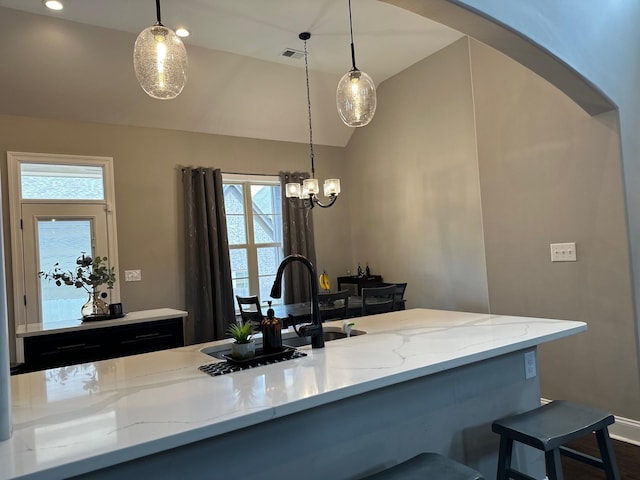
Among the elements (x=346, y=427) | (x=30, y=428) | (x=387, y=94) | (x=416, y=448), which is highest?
(x=387, y=94)

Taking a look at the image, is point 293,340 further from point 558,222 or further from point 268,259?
point 268,259

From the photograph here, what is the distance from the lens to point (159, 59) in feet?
6.84

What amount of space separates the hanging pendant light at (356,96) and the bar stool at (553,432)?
1.81 metres

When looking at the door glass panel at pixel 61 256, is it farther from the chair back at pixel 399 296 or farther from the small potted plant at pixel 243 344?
the small potted plant at pixel 243 344

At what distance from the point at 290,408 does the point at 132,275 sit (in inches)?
157

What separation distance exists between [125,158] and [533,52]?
160 inches

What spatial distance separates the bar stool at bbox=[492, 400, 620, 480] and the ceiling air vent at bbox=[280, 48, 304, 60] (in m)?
4.08

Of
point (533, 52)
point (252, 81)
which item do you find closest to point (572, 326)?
point (533, 52)

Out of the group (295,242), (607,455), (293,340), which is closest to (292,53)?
(295,242)

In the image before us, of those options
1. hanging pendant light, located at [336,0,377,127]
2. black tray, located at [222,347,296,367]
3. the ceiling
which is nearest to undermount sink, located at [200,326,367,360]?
black tray, located at [222,347,296,367]

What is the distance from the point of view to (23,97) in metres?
4.11

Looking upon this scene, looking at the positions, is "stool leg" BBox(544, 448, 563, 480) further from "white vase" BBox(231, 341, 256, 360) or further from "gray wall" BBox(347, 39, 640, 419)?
"gray wall" BBox(347, 39, 640, 419)

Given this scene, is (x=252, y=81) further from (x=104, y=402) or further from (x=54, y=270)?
(x=104, y=402)

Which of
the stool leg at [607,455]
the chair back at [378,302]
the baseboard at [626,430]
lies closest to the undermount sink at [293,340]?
the stool leg at [607,455]
